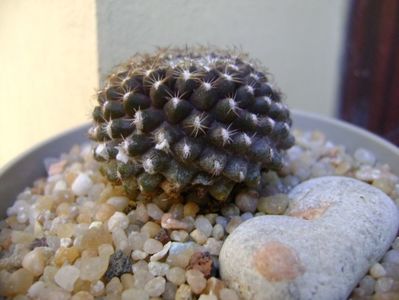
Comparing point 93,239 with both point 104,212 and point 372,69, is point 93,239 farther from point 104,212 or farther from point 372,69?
point 372,69

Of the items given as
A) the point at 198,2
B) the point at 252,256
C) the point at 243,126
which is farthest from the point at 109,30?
the point at 252,256

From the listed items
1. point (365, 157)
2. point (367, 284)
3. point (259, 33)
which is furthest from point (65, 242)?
point (259, 33)

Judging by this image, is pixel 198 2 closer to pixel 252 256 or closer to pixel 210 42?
pixel 210 42

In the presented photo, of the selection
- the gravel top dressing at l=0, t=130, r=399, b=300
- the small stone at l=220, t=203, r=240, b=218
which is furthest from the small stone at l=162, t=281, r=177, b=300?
the small stone at l=220, t=203, r=240, b=218

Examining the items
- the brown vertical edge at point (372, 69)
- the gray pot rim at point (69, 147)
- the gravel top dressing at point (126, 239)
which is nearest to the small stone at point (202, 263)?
the gravel top dressing at point (126, 239)

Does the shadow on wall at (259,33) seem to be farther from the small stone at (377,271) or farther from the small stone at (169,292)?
the small stone at (169,292)

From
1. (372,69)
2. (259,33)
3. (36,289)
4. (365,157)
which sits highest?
(259,33)

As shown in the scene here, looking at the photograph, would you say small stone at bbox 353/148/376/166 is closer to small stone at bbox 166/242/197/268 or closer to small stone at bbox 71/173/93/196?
small stone at bbox 166/242/197/268
